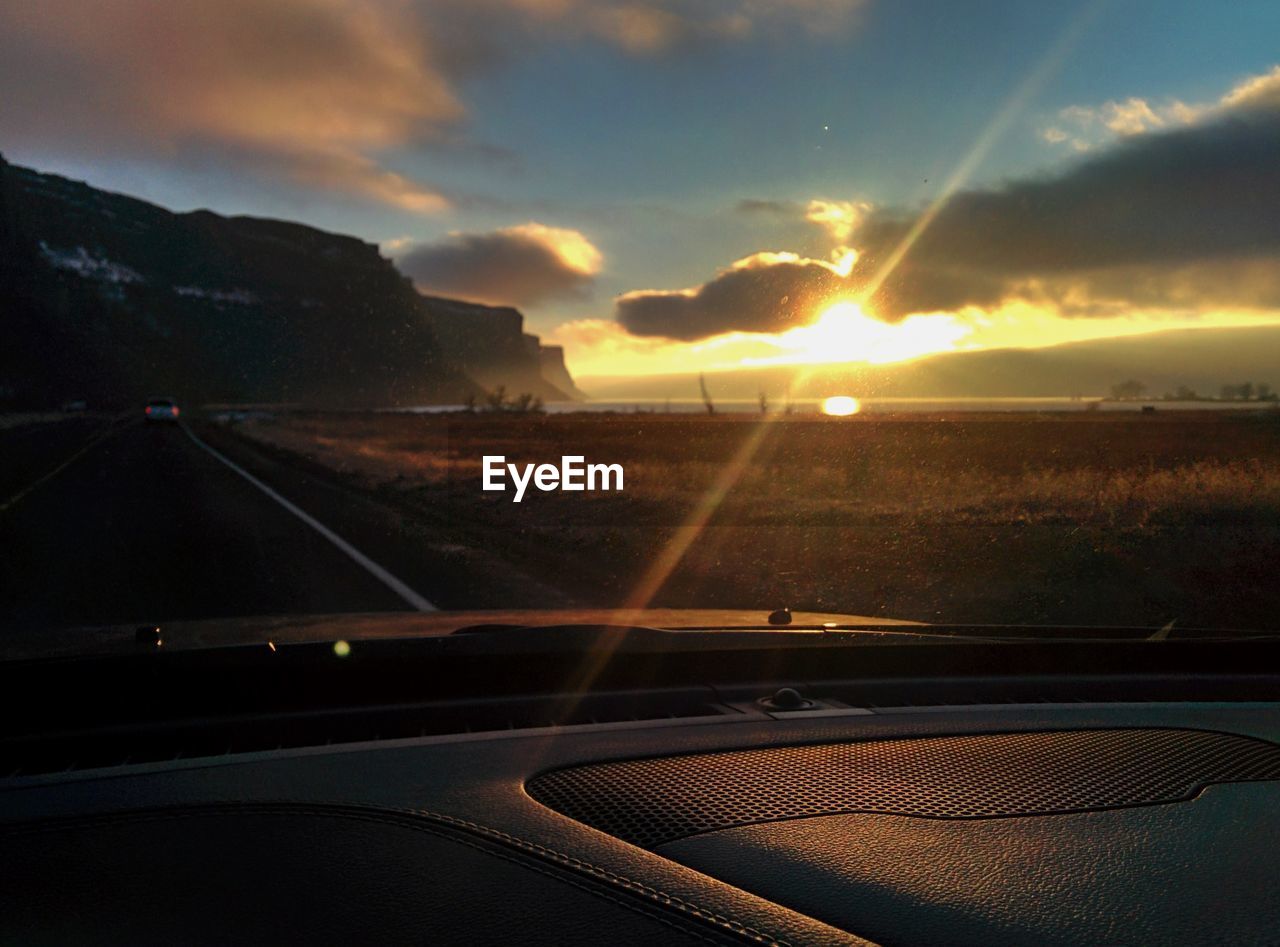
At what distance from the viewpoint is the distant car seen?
207 feet

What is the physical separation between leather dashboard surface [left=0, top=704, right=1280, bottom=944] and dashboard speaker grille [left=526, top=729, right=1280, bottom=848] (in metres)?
0.08

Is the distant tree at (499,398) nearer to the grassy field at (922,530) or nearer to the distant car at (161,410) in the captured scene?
the distant car at (161,410)

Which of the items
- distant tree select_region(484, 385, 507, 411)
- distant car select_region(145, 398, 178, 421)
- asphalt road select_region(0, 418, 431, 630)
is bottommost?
asphalt road select_region(0, 418, 431, 630)

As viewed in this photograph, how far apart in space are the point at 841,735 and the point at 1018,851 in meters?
0.94

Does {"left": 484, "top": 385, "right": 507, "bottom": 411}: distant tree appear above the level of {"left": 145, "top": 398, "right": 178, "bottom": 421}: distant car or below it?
above

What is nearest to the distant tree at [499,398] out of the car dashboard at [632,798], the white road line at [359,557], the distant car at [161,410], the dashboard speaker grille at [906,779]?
the distant car at [161,410]

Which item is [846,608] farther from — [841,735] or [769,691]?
[841,735]

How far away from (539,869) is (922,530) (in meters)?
14.1

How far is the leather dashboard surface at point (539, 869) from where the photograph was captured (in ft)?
5.92

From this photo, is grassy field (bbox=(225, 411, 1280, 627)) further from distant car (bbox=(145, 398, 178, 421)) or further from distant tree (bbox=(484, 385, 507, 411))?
distant tree (bbox=(484, 385, 507, 411))

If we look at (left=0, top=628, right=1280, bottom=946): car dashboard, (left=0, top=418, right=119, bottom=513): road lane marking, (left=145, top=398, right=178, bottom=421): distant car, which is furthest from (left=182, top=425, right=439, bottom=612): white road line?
(left=145, top=398, right=178, bottom=421): distant car

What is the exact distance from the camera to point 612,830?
7.47 ft

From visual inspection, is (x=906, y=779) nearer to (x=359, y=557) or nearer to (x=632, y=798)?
(x=632, y=798)

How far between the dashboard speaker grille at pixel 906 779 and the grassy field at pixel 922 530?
22.5 feet
